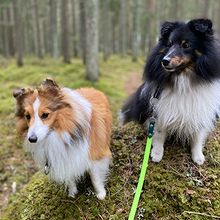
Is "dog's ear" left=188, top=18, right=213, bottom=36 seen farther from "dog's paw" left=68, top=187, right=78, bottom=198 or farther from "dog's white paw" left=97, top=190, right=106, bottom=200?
"dog's paw" left=68, top=187, right=78, bottom=198

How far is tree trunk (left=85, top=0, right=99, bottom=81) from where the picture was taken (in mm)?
10672

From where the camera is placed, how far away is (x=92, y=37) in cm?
1102

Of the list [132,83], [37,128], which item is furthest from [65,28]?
[37,128]

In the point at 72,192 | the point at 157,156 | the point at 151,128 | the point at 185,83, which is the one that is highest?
the point at 185,83

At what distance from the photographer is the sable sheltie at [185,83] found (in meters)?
3.33

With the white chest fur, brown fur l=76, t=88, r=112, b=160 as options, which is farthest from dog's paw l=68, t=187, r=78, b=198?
the white chest fur

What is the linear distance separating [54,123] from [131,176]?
131 cm

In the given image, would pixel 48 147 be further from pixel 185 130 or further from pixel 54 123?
pixel 185 130

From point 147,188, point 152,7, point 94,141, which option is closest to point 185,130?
point 147,188

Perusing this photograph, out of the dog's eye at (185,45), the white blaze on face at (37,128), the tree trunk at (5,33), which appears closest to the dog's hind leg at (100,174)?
the white blaze on face at (37,128)

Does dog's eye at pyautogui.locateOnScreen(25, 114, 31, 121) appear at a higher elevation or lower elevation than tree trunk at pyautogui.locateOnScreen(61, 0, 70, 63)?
higher

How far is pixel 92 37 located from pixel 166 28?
25.5 feet

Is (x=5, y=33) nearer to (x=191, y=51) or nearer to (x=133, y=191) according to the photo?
(x=133, y=191)

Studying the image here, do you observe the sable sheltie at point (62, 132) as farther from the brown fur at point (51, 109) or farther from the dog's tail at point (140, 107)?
the dog's tail at point (140, 107)
